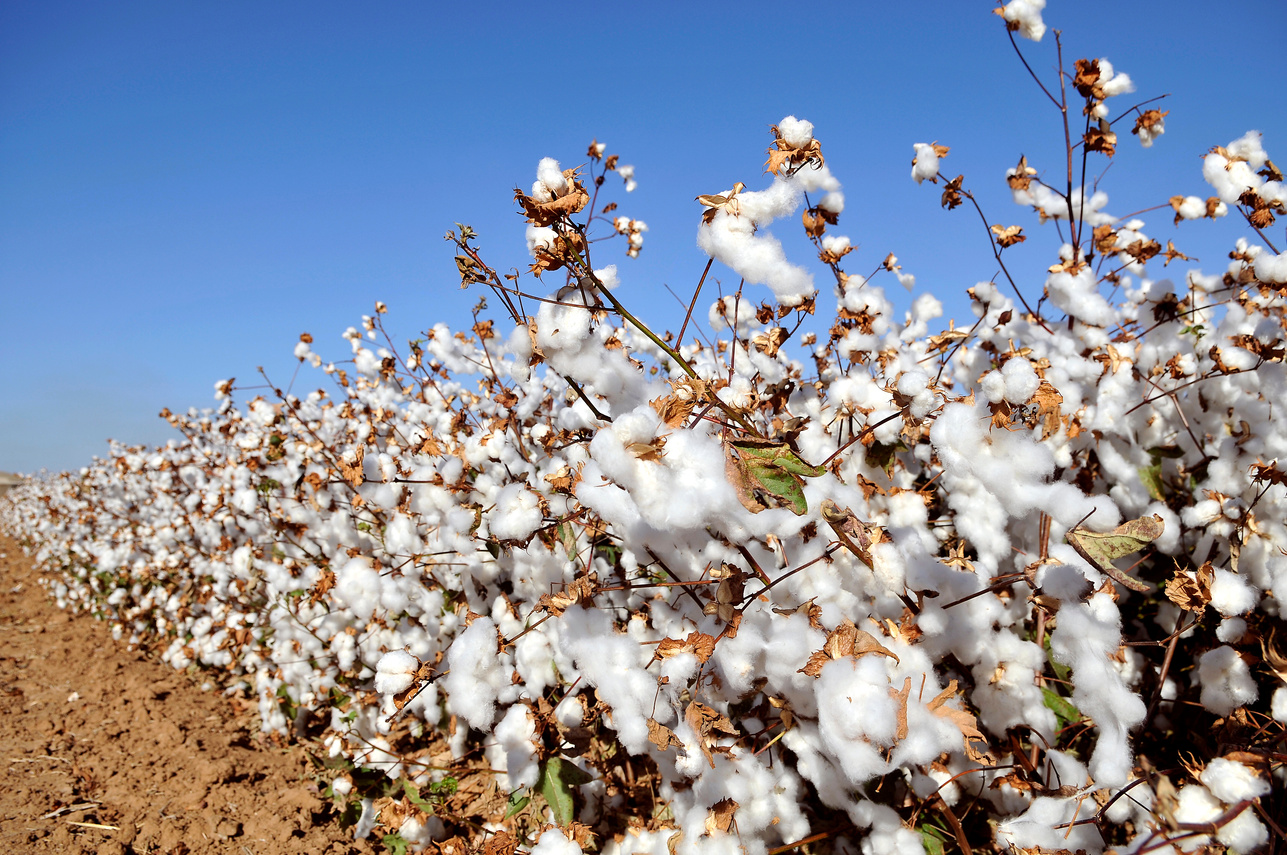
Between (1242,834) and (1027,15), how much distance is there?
80.7 inches

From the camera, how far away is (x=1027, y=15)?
6.47 feet

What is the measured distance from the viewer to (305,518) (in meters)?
3.04

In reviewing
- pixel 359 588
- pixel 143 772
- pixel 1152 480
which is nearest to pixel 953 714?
pixel 1152 480

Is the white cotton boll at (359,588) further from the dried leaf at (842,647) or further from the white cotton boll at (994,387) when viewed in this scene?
the white cotton boll at (994,387)

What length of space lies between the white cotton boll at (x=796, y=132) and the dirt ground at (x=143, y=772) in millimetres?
2475

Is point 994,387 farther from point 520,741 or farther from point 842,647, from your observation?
point 520,741

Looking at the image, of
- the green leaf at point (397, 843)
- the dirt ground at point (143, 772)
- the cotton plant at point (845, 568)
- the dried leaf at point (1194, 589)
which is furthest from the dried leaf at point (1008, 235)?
the dirt ground at point (143, 772)

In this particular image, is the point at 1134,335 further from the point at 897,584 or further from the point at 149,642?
the point at 149,642

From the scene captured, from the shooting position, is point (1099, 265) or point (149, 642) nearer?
point (1099, 265)

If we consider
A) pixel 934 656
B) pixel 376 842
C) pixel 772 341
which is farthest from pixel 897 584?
pixel 376 842

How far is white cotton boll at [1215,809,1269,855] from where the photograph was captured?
0.97 metres

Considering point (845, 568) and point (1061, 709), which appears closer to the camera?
point (845, 568)

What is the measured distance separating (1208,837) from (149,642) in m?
6.13

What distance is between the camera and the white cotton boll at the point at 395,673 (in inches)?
59.2
